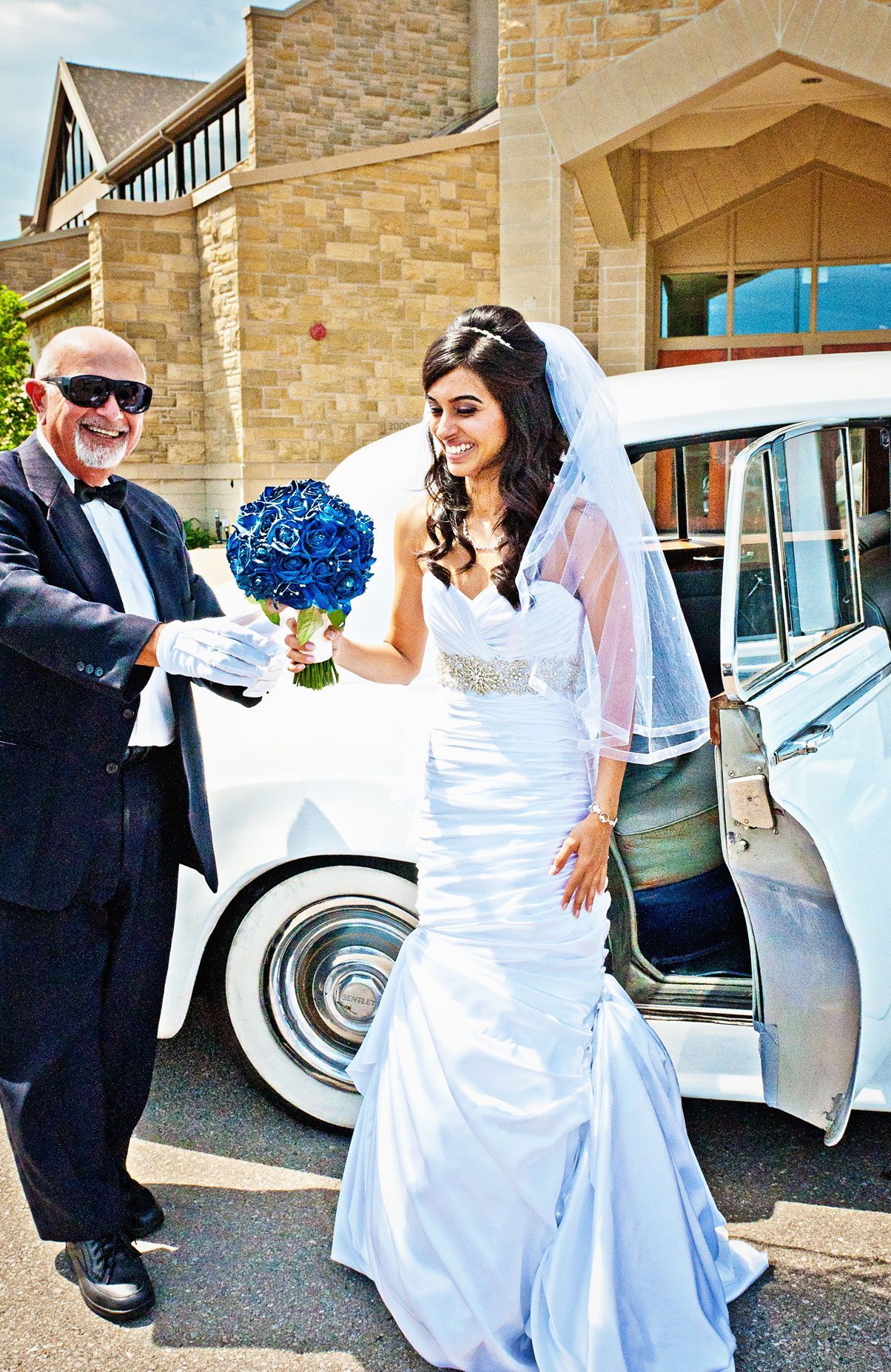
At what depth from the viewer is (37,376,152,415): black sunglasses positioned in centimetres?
241

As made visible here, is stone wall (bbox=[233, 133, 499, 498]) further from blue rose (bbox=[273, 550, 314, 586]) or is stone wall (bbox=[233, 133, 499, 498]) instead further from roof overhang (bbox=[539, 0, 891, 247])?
blue rose (bbox=[273, 550, 314, 586])

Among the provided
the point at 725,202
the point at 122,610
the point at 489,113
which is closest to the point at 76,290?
the point at 489,113

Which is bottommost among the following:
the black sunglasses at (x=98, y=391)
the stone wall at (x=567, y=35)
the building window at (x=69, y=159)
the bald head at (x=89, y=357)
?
the black sunglasses at (x=98, y=391)

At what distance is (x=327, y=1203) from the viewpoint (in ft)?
9.37

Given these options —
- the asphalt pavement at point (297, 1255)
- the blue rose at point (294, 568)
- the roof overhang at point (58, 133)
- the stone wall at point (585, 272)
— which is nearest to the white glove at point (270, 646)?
the blue rose at point (294, 568)

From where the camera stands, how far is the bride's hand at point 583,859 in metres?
2.46

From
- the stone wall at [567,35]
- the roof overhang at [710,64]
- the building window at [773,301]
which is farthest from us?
the building window at [773,301]

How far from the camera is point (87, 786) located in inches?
97.9

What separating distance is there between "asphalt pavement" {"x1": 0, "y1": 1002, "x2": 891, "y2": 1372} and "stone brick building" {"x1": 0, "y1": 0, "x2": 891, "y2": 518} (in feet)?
28.3

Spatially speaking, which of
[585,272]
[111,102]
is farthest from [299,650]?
[111,102]

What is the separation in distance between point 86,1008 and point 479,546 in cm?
139

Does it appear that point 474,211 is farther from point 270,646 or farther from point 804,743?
point 270,646

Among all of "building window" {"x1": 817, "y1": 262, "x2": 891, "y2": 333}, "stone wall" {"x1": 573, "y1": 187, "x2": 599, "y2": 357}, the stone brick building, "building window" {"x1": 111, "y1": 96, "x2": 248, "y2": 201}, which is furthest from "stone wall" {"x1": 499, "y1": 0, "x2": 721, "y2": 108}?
"building window" {"x1": 111, "y1": 96, "x2": 248, "y2": 201}

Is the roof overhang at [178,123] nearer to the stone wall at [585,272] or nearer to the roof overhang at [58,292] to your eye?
the roof overhang at [58,292]
